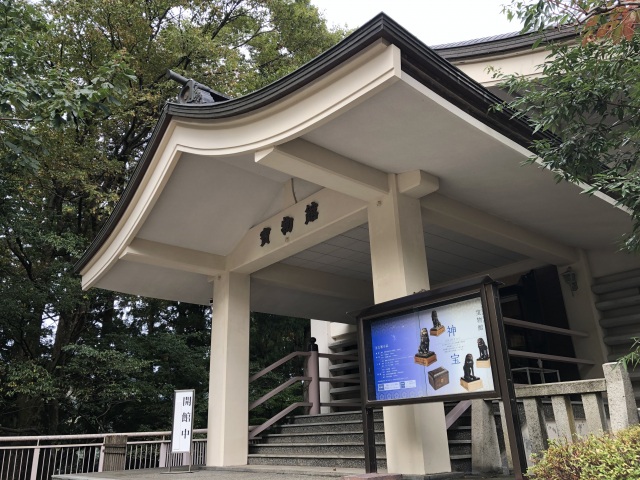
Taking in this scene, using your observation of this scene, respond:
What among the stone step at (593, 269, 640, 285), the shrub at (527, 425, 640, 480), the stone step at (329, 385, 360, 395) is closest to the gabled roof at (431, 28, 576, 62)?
the stone step at (593, 269, 640, 285)

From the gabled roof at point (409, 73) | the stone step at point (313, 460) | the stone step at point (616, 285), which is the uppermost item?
the gabled roof at point (409, 73)

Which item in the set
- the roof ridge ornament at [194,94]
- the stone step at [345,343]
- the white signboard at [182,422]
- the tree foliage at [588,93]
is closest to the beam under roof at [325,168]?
the tree foliage at [588,93]

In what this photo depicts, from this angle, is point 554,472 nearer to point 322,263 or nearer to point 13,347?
point 322,263

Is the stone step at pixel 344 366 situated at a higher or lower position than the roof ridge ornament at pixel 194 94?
lower

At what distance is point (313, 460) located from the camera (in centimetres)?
566

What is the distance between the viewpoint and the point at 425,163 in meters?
4.64

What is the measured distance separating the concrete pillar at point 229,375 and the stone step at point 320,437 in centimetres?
63

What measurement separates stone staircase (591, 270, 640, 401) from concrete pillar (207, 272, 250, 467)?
503 centimetres

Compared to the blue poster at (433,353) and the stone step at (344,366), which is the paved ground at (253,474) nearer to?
the blue poster at (433,353)

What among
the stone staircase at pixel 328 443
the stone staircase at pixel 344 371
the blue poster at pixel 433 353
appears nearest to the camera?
the blue poster at pixel 433 353

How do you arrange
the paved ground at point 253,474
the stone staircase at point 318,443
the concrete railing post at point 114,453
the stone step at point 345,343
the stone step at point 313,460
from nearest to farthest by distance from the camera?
the paved ground at point 253,474 → the stone step at point 313,460 → the stone staircase at point 318,443 → the concrete railing post at point 114,453 → the stone step at point 345,343

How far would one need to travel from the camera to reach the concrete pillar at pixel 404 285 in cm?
412

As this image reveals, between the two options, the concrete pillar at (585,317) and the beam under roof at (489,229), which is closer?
the beam under roof at (489,229)

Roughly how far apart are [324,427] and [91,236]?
28.4ft
